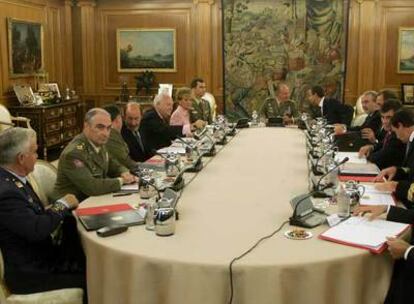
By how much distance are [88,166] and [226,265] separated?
1.56 metres

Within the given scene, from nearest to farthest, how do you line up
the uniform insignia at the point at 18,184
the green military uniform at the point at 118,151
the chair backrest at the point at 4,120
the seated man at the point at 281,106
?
the uniform insignia at the point at 18,184 → the green military uniform at the point at 118,151 → the chair backrest at the point at 4,120 → the seated man at the point at 281,106

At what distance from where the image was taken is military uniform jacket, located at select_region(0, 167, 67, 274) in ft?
7.90

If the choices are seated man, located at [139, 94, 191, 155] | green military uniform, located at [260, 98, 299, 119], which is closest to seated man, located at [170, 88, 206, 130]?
seated man, located at [139, 94, 191, 155]

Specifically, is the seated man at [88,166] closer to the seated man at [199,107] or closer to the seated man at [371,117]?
the seated man at [371,117]

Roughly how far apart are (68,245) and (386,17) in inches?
320

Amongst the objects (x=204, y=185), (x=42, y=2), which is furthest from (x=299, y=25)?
(x=204, y=185)

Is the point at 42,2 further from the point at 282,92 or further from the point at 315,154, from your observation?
the point at 315,154

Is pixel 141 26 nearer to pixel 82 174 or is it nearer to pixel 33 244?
pixel 82 174

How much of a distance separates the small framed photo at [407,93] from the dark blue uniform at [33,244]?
7755 mm

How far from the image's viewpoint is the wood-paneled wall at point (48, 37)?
8.12 meters

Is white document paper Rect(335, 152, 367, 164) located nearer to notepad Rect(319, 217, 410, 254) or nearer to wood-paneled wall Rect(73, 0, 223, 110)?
notepad Rect(319, 217, 410, 254)

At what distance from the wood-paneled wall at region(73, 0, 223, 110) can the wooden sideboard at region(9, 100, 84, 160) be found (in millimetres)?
815

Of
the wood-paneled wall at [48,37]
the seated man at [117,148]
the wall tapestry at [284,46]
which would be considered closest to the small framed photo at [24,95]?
the wood-paneled wall at [48,37]

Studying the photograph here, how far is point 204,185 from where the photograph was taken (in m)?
3.49
